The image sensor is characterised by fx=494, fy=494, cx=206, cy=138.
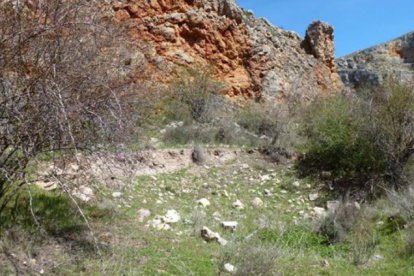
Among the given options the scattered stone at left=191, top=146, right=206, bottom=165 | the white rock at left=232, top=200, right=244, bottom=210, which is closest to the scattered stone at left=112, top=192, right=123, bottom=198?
the white rock at left=232, top=200, right=244, bottom=210

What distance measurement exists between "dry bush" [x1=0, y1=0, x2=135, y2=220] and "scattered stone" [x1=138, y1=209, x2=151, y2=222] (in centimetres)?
220

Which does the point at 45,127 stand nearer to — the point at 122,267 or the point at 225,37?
the point at 122,267

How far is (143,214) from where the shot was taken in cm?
775

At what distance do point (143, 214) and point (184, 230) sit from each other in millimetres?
886

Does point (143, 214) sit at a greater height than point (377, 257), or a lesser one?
lesser

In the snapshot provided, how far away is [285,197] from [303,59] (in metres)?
15.9

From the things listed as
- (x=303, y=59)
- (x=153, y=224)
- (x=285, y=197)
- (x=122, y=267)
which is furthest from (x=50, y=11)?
(x=303, y=59)

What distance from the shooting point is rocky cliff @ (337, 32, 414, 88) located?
33438 mm

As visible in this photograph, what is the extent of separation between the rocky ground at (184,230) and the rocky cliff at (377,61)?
2390 cm

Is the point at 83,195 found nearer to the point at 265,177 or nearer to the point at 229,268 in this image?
the point at 229,268

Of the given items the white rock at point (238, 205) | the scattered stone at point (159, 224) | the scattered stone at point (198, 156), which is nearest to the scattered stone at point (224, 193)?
the white rock at point (238, 205)

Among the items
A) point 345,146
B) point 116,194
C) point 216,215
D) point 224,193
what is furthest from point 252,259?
point 345,146

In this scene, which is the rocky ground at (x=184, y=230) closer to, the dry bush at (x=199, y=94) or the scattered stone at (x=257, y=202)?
the scattered stone at (x=257, y=202)

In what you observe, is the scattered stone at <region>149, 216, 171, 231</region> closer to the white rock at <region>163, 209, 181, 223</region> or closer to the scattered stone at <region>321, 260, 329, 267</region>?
the white rock at <region>163, 209, 181, 223</region>
